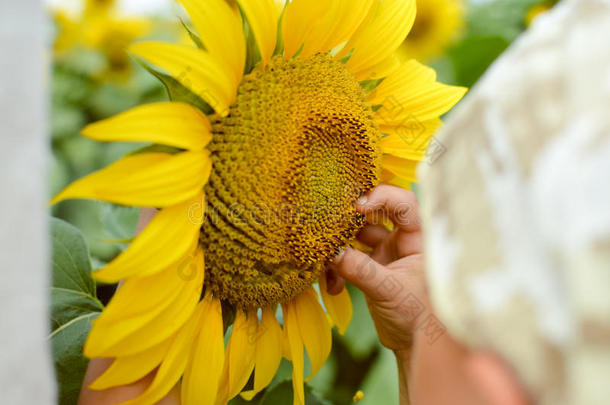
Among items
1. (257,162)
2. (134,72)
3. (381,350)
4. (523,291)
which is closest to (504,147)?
(523,291)

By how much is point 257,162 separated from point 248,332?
0.17 metres

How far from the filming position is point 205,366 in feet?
1.55

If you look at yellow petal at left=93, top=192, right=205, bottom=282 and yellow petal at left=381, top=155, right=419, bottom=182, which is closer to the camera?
yellow petal at left=93, top=192, right=205, bottom=282

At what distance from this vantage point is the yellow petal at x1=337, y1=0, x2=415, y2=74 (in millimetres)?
539

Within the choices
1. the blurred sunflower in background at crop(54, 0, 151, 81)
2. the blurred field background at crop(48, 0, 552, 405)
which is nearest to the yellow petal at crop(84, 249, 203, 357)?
the blurred field background at crop(48, 0, 552, 405)

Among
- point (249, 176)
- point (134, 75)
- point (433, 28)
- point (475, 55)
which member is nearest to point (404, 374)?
point (249, 176)

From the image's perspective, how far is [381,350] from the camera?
2.90ft

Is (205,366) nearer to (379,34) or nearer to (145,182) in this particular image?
(145,182)

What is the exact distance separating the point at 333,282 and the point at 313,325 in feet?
0.16

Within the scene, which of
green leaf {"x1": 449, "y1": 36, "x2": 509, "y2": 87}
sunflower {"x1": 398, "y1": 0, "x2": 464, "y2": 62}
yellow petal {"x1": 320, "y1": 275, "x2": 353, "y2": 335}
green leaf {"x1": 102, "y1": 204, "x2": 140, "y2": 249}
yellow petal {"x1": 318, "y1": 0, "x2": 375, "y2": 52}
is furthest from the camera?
sunflower {"x1": 398, "y1": 0, "x2": 464, "y2": 62}

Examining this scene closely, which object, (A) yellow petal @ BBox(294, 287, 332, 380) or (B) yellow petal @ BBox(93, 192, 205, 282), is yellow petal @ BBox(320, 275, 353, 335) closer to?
(A) yellow petal @ BBox(294, 287, 332, 380)

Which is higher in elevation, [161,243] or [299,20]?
[299,20]

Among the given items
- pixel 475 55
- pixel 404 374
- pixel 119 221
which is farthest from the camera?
pixel 475 55

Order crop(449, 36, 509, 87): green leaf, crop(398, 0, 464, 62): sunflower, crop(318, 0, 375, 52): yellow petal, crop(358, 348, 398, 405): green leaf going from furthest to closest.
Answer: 1. crop(398, 0, 464, 62): sunflower
2. crop(449, 36, 509, 87): green leaf
3. crop(358, 348, 398, 405): green leaf
4. crop(318, 0, 375, 52): yellow petal
